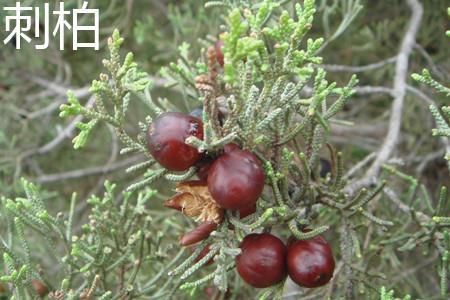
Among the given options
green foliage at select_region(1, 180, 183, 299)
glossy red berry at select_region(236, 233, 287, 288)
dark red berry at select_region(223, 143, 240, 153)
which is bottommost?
green foliage at select_region(1, 180, 183, 299)

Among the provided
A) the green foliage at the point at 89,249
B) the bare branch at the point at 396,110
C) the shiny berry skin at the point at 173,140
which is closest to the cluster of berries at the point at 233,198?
the shiny berry skin at the point at 173,140

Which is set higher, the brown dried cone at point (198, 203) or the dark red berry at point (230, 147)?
the dark red berry at point (230, 147)

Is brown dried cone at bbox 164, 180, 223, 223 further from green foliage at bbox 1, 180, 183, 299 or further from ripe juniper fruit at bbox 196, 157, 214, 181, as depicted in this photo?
green foliage at bbox 1, 180, 183, 299

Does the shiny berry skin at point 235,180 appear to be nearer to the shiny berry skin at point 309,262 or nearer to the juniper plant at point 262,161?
the juniper plant at point 262,161

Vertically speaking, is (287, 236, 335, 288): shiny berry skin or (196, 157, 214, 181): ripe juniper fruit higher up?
(196, 157, 214, 181): ripe juniper fruit

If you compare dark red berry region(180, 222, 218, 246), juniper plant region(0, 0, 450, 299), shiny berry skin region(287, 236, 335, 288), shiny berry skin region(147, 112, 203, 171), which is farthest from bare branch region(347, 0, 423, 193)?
shiny berry skin region(147, 112, 203, 171)

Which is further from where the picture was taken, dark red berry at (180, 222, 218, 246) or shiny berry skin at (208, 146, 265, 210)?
dark red berry at (180, 222, 218, 246)

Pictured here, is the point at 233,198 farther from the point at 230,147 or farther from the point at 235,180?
the point at 230,147

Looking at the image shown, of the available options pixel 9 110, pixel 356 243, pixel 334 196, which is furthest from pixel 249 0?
pixel 9 110
